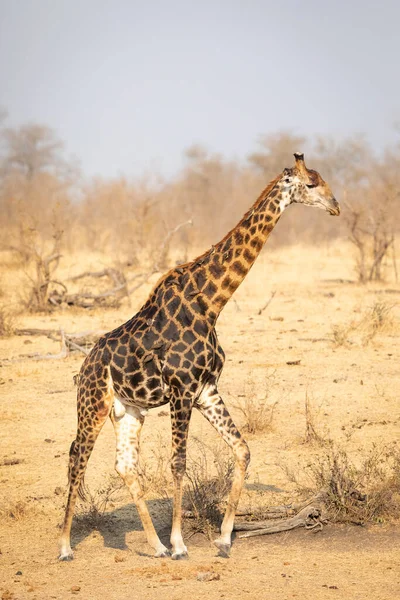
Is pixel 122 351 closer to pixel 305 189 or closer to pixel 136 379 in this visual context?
pixel 136 379

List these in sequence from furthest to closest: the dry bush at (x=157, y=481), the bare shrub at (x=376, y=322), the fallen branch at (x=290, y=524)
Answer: the bare shrub at (x=376, y=322) < the dry bush at (x=157, y=481) < the fallen branch at (x=290, y=524)

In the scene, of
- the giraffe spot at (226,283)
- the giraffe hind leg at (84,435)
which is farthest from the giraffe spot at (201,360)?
the giraffe hind leg at (84,435)

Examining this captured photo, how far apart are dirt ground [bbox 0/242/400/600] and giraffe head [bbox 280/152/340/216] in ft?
6.76

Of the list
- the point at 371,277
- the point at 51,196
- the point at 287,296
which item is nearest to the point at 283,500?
the point at 287,296

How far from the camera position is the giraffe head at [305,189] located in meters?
5.12

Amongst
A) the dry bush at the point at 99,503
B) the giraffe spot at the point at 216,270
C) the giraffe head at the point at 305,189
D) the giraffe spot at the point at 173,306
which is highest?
the giraffe head at the point at 305,189

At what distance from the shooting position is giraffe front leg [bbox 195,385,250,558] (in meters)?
5.06

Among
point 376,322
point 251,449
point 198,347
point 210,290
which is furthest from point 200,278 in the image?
point 376,322

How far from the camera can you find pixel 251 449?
23.6 ft

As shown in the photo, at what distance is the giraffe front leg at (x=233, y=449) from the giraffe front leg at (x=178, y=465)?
0.64 ft

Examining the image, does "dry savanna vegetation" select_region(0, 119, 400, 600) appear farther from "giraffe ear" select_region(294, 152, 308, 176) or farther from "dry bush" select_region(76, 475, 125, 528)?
"giraffe ear" select_region(294, 152, 308, 176)

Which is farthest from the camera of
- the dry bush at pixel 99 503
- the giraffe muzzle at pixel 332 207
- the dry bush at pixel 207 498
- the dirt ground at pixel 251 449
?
the dry bush at pixel 99 503

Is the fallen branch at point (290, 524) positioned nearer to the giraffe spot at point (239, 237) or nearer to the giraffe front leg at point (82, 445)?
the giraffe front leg at point (82, 445)

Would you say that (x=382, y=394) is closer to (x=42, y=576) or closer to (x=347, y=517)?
(x=347, y=517)
